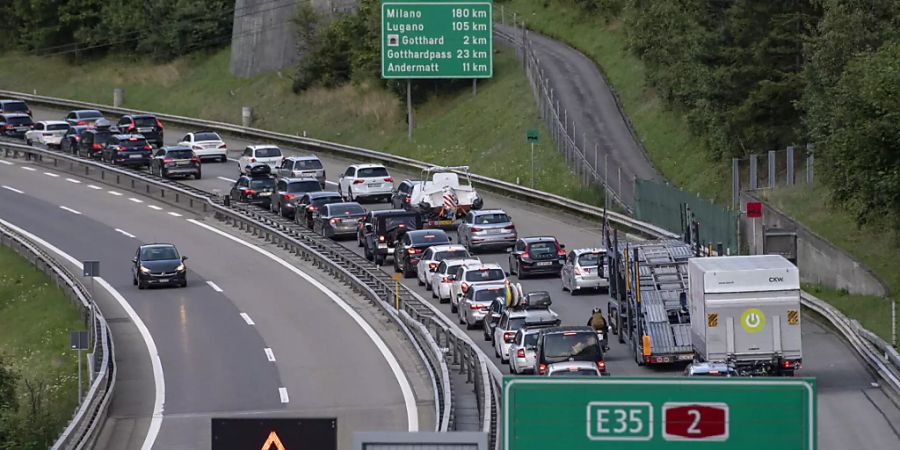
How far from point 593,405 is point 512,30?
8386 centimetres

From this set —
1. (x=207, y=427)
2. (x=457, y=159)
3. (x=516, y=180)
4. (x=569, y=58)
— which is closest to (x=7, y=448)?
(x=207, y=427)

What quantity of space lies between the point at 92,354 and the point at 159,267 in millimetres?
10074

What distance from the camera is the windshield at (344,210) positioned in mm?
55062

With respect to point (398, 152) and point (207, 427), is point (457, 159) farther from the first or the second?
point (207, 427)

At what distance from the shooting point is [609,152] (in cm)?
6919

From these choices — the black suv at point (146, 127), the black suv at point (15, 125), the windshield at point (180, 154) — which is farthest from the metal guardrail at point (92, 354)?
the black suv at point (15, 125)

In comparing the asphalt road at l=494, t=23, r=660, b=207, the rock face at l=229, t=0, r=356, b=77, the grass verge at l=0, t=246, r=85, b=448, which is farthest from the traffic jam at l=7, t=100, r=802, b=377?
the rock face at l=229, t=0, r=356, b=77

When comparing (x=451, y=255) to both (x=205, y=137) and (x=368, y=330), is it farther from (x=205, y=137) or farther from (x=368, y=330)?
(x=205, y=137)

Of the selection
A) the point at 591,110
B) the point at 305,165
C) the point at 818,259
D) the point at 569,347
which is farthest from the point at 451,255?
the point at 591,110

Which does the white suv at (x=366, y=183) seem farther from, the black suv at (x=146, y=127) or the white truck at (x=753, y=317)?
the white truck at (x=753, y=317)

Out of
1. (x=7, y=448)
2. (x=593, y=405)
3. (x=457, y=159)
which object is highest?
(x=457, y=159)

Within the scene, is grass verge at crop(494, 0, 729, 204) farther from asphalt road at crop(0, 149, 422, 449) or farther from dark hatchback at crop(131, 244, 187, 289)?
dark hatchback at crop(131, 244, 187, 289)

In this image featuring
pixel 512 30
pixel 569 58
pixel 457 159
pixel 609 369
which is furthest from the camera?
pixel 512 30

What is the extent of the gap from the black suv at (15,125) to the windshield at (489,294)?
45.1 meters
